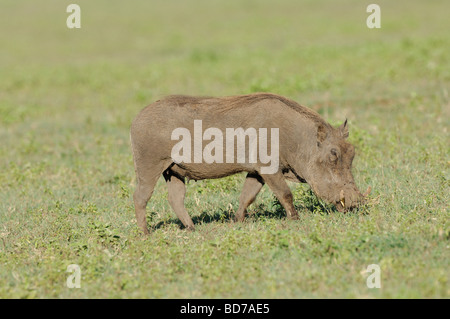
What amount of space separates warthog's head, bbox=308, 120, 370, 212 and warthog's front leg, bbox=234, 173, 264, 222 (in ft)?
1.94

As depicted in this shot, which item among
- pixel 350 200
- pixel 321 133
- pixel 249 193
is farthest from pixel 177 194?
pixel 350 200

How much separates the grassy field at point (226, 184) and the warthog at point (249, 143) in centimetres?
33

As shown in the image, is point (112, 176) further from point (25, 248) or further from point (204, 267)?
point (204, 267)

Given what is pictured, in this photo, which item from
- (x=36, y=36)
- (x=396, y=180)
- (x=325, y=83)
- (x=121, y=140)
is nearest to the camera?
(x=396, y=180)

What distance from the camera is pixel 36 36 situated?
29.8 meters

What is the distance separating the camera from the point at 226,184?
8.66 metres

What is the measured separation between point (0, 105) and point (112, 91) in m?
2.79

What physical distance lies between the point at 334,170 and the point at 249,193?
946 millimetres

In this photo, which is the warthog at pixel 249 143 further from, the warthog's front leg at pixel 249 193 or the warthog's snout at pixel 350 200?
the warthog's front leg at pixel 249 193

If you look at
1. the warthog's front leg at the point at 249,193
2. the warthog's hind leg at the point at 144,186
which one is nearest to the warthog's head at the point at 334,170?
the warthog's front leg at the point at 249,193

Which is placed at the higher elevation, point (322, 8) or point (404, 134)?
point (322, 8)

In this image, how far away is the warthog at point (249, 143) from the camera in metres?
6.92

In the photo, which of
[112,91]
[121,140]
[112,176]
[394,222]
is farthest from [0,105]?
[394,222]

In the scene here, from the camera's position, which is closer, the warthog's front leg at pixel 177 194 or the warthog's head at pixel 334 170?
the warthog's head at pixel 334 170
